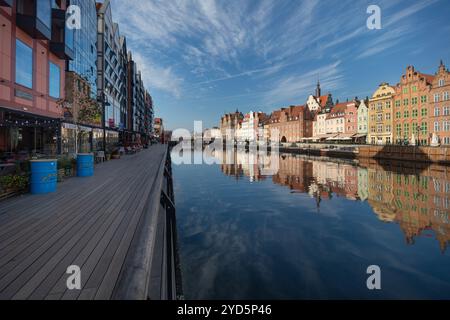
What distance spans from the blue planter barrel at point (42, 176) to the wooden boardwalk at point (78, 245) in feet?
1.78

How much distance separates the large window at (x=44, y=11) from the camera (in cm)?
1897

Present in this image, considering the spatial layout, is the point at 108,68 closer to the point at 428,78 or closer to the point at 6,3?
the point at 6,3

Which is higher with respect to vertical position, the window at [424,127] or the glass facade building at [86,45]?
the glass facade building at [86,45]

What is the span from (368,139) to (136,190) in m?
70.0

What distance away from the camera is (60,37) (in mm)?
24625

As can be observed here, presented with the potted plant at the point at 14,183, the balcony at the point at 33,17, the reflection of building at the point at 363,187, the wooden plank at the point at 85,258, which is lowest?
the reflection of building at the point at 363,187

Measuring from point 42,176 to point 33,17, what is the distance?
1649cm

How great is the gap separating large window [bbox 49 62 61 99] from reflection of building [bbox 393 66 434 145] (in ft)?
193

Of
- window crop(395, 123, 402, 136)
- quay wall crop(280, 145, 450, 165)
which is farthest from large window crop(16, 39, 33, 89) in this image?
window crop(395, 123, 402, 136)

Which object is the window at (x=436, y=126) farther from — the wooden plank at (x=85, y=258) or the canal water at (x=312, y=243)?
the wooden plank at (x=85, y=258)

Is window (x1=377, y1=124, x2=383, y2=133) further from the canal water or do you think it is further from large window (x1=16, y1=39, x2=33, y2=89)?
large window (x1=16, y1=39, x2=33, y2=89)

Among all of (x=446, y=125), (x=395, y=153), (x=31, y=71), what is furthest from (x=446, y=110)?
(x=31, y=71)

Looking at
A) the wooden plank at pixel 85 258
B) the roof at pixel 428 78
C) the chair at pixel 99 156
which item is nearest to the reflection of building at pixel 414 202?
the wooden plank at pixel 85 258
